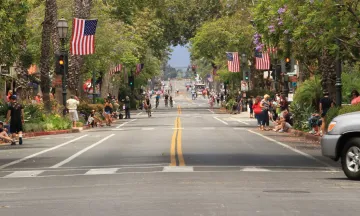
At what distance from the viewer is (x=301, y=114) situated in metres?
43.3

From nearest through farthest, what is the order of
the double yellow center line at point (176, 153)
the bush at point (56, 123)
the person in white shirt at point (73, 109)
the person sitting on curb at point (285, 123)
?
the double yellow center line at point (176, 153) → the person sitting on curb at point (285, 123) → the bush at point (56, 123) → the person in white shirt at point (73, 109)

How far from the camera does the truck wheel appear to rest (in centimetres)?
1884

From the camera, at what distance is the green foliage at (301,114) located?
139 ft

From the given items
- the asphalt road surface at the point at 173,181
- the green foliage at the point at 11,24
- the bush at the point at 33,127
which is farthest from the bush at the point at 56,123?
the asphalt road surface at the point at 173,181

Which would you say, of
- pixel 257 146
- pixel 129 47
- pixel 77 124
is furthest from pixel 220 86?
pixel 257 146

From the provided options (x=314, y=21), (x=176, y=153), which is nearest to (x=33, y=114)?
(x=176, y=153)

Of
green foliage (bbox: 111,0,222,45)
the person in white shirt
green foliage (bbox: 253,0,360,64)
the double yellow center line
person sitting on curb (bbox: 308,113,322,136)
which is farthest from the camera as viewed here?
green foliage (bbox: 111,0,222,45)

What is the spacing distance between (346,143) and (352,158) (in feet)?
1.35

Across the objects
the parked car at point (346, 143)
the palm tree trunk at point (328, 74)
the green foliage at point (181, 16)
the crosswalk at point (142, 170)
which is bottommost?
the crosswalk at point (142, 170)

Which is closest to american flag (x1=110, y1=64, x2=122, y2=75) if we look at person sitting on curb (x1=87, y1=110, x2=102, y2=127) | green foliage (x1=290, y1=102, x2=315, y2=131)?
person sitting on curb (x1=87, y1=110, x2=102, y2=127)

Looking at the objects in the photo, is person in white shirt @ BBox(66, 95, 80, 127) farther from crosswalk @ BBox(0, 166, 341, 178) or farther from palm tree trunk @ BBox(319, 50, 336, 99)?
crosswalk @ BBox(0, 166, 341, 178)

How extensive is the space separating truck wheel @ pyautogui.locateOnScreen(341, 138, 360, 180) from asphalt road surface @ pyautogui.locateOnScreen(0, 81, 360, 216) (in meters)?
0.23

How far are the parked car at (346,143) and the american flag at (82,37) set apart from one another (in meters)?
29.2

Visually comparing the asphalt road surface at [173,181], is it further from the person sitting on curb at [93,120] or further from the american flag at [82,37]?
the person sitting on curb at [93,120]
